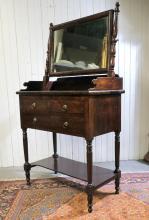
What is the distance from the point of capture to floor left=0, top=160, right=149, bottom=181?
7.54ft

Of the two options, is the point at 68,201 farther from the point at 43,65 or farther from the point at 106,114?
the point at 43,65

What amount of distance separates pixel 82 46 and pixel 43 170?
1.37 meters

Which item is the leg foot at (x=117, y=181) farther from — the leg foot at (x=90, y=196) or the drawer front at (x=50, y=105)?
the drawer front at (x=50, y=105)

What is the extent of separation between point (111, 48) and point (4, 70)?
52.0 inches

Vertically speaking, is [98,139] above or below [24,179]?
above

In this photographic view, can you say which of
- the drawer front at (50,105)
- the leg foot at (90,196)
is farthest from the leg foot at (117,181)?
the drawer front at (50,105)

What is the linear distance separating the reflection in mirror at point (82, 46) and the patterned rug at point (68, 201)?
1.03m

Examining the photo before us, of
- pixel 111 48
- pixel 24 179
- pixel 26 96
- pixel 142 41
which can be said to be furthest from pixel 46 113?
pixel 142 41

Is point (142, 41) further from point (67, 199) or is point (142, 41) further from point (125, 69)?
point (67, 199)

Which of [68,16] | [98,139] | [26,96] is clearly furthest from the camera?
[98,139]

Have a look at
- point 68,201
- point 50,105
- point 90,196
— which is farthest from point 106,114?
point 68,201

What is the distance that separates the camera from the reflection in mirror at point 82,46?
5.53 feet

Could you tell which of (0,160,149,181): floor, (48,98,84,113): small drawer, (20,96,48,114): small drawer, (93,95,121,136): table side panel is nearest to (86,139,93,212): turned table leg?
(93,95,121,136): table side panel

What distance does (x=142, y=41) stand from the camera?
97.7 inches
